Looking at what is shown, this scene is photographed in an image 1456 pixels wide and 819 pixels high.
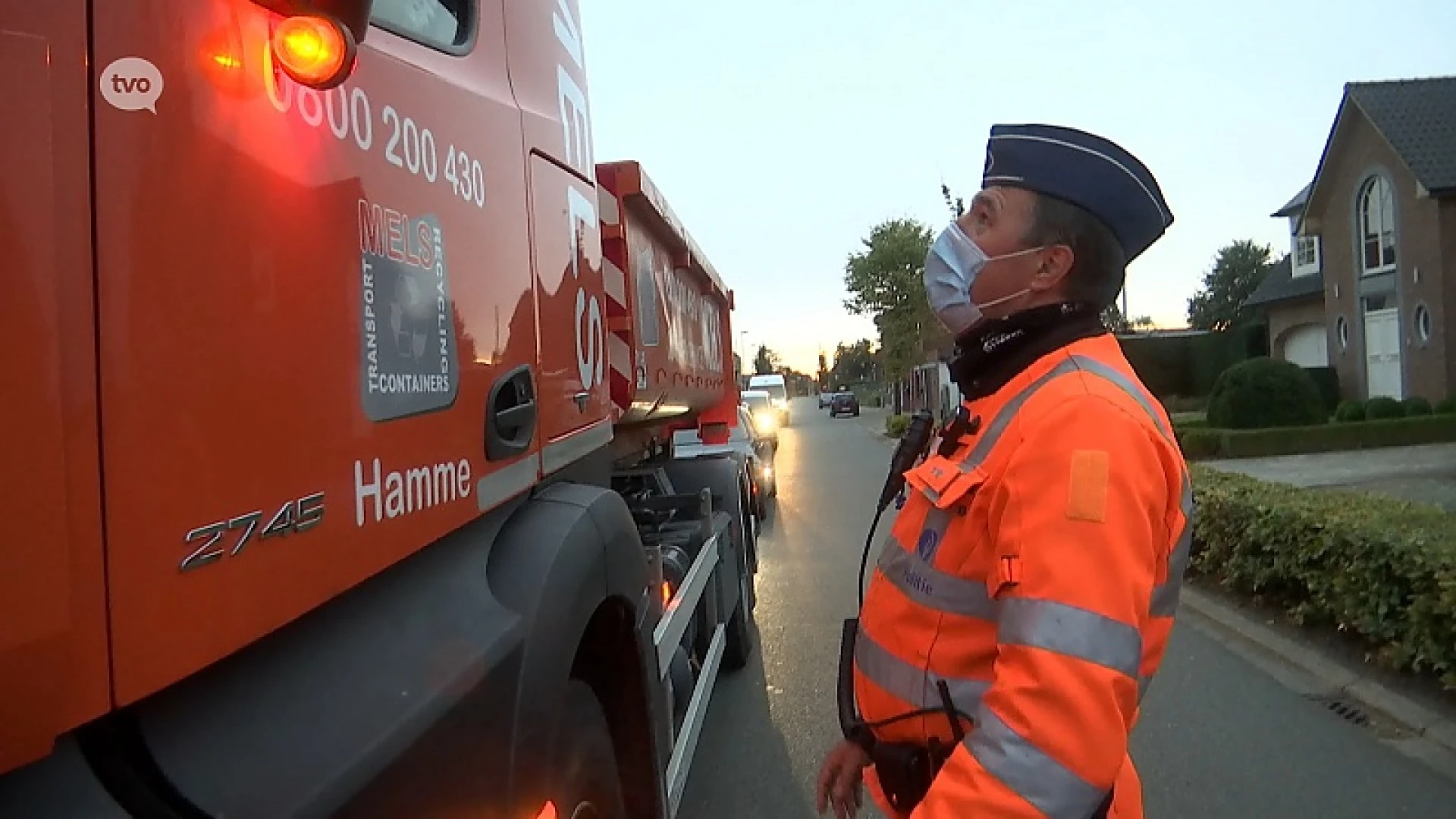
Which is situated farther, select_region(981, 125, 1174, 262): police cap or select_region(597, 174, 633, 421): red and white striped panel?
select_region(597, 174, 633, 421): red and white striped panel

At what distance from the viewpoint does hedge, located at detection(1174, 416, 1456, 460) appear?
19594 mm

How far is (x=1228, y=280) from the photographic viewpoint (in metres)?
78.2

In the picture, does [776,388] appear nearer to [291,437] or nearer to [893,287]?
[893,287]

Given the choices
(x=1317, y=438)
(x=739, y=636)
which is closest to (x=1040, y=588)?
(x=739, y=636)

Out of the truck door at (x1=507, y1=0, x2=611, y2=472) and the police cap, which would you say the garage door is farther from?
the police cap

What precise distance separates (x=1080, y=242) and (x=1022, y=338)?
18 centimetres

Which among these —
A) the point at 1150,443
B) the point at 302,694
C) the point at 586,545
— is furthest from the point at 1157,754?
the point at 302,694

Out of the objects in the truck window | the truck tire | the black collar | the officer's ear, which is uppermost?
the truck window

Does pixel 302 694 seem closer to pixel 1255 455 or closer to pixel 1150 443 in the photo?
pixel 1150 443

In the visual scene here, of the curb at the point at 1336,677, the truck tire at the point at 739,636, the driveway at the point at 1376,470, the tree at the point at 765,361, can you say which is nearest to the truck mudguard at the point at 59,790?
the truck tire at the point at 739,636

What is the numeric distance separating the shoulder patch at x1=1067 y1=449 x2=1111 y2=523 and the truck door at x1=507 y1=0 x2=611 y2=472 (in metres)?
1.39

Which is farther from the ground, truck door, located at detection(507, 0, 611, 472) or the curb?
truck door, located at detection(507, 0, 611, 472)

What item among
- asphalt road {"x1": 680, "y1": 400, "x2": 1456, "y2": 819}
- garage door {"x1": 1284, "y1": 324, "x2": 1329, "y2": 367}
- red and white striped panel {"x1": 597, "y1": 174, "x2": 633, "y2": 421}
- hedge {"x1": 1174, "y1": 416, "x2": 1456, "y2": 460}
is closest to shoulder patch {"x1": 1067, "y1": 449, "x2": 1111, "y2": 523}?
red and white striped panel {"x1": 597, "y1": 174, "x2": 633, "y2": 421}

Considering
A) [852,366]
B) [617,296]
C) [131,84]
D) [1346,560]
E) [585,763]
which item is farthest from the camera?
[852,366]
